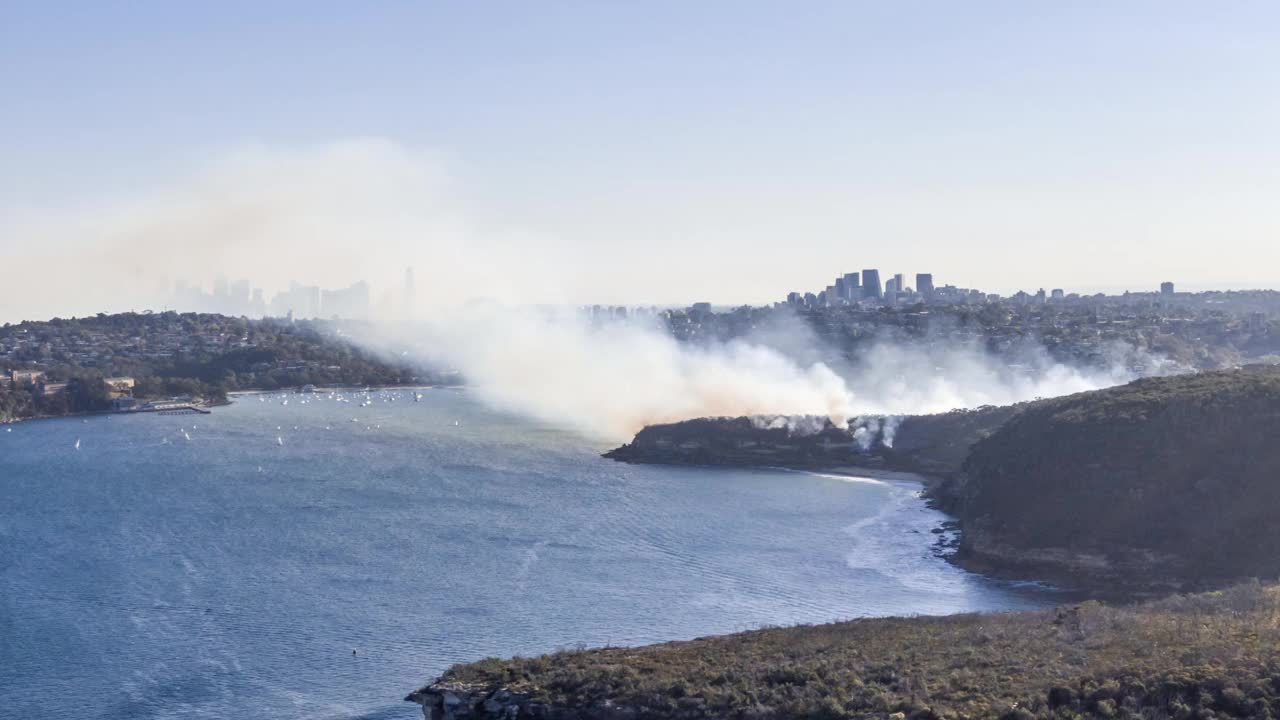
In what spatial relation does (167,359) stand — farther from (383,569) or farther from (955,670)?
(955,670)

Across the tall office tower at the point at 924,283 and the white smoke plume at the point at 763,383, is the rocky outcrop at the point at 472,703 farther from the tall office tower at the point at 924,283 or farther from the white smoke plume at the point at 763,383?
the tall office tower at the point at 924,283

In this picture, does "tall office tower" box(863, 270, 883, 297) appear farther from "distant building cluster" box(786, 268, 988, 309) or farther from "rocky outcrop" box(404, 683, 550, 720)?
"rocky outcrop" box(404, 683, 550, 720)

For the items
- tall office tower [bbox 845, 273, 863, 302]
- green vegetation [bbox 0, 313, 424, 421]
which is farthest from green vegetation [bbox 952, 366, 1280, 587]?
tall office tower [bbox 845, 273, 863, 302]

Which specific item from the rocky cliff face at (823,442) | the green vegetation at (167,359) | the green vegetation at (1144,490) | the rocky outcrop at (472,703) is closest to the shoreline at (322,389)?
the green vegetation at (167,359)

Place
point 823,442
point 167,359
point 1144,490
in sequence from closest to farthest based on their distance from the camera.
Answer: point 1144,490 < point 823,442 < point 167,359

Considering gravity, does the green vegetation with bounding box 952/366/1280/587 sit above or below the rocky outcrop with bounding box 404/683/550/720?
above

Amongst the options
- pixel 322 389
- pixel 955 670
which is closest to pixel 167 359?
pixel 322 389
